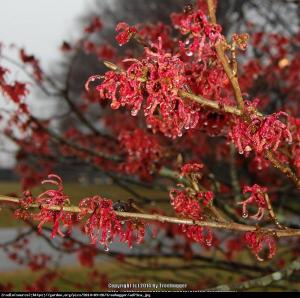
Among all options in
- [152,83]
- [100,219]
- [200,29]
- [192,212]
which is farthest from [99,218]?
[200,29]

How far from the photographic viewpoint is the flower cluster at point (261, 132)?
1992 mm

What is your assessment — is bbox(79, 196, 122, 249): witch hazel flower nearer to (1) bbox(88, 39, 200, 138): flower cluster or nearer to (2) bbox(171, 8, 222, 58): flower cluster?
(1) bbox(88, 39, 200, 138): flower cluster

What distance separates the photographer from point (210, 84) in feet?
8.51

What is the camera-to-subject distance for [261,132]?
1999 mm

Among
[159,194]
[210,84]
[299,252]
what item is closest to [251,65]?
[299,252]

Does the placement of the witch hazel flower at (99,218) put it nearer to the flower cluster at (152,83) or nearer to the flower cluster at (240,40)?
the flower cluster at (152,83)

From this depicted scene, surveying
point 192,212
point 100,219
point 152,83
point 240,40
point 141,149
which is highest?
point 141,149

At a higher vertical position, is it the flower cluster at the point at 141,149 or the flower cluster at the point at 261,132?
the flower cluster at the point at 141,149

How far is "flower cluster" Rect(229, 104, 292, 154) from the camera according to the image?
1.99 metres

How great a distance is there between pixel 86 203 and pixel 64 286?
31.4ft

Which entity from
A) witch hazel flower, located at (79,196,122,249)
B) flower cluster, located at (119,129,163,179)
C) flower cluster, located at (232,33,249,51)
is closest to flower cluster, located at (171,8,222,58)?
flower cluster, located at (232,33,249,51)

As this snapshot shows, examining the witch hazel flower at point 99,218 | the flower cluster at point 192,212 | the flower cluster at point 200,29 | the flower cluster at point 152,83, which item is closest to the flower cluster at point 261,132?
the flower cluster at point 152,83

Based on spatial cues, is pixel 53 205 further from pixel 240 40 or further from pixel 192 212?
pixel 240 40

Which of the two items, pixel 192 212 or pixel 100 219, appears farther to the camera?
pixel 192 212
